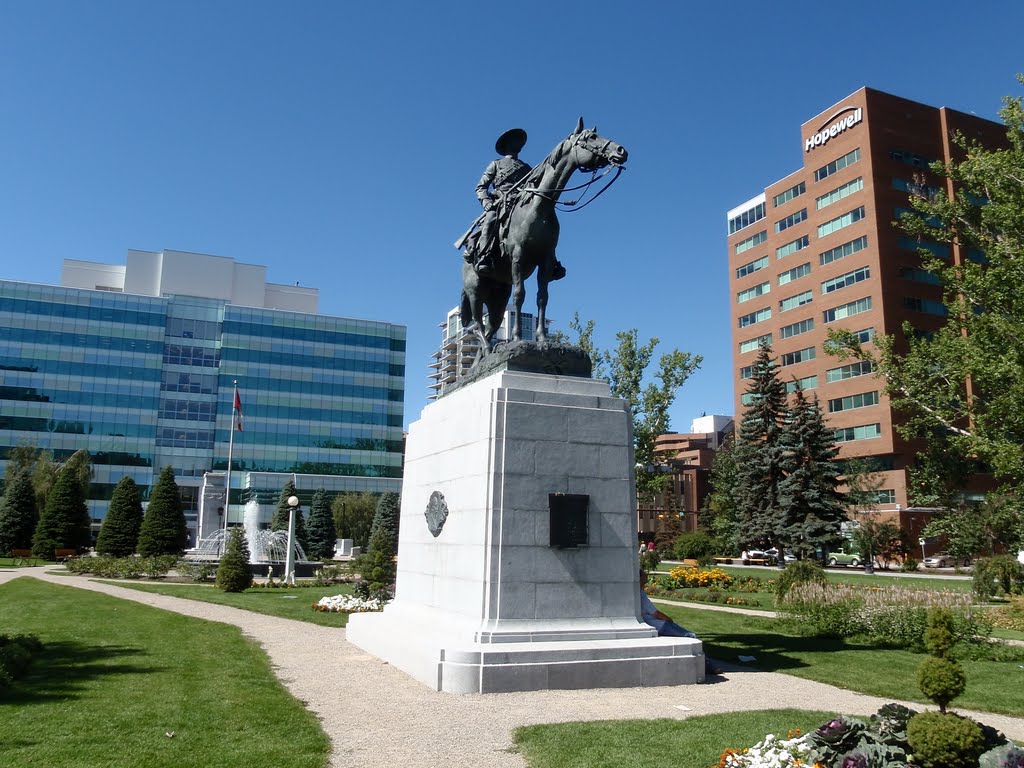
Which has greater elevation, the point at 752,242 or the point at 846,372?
the point at 752,242

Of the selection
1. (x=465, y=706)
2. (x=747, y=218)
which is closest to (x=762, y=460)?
(x=747, y=218)

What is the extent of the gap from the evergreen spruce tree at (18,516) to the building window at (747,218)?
6965cm

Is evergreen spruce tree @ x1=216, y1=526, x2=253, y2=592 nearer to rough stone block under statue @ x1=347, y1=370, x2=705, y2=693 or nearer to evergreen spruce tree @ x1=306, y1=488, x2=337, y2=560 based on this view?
rough stone block under statue @ x1=347, y1=370, x2=705, y2=693

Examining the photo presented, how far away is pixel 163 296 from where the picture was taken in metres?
95.8

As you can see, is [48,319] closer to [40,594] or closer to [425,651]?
[40,594]

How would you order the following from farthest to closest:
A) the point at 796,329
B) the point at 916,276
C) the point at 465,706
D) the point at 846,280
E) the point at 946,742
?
the point at 796,329 → the point at 846,280 → the point at 916,276 → the point at 465,706 → the point at 946,742

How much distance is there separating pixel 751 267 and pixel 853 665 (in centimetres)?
7369

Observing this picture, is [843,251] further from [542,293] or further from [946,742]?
[946,742]

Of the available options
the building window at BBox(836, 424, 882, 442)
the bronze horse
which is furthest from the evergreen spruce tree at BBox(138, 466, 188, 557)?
the building window at BBox(836, 424, 882, 442)

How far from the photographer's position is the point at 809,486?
4991cm

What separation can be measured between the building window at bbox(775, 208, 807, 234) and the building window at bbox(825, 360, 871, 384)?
15.7 meters

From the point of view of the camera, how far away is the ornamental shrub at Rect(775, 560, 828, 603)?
22781mm

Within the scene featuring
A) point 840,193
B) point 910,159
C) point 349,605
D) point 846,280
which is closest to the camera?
point 349,605

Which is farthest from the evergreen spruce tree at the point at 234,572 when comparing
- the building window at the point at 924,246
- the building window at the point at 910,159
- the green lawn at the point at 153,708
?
the building window at the point at 910,159
